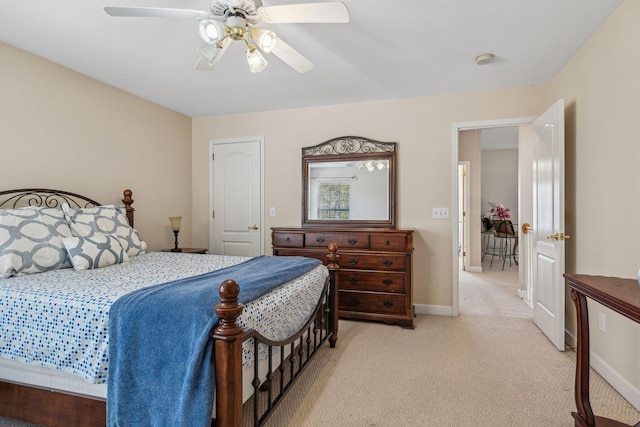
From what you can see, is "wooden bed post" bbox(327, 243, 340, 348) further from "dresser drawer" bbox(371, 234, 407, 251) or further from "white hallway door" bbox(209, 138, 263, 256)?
"white hallway door" bbox(209, 138, 263, 256)

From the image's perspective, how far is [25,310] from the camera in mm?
1594

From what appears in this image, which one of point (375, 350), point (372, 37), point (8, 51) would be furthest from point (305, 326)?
point (8, 51)

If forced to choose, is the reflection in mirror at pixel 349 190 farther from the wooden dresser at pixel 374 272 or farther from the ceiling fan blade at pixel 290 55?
the ceiling fan blade at pixel 290 55

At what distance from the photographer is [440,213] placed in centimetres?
360

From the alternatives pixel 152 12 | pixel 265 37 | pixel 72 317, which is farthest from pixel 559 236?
pixel 72 317

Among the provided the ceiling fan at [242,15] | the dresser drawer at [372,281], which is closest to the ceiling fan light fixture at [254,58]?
the ceiling fan at [242,15]

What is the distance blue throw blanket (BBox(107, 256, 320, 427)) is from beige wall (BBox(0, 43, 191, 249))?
6.70ft

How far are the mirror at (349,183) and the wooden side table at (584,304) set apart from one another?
6.92 ft

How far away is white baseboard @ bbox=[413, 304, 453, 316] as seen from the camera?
141 inches

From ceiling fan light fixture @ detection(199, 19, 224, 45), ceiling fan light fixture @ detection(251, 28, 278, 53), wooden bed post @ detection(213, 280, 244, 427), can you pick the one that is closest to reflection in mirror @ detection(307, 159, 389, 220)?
ceiling fan light fixture @ detection(251, 28, 278, 53)

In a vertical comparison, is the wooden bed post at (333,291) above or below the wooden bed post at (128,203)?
below

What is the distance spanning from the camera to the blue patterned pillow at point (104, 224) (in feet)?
8.23

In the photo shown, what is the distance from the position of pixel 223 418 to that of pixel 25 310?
1.14m

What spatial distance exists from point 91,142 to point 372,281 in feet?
9.92
